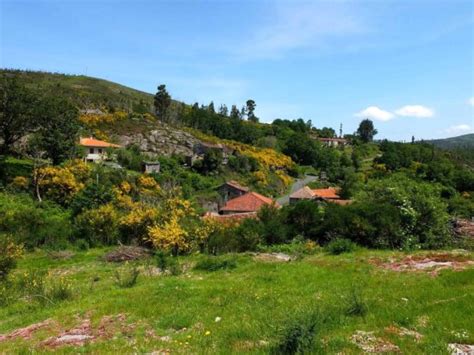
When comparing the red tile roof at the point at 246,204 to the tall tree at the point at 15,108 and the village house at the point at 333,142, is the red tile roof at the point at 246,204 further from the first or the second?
the village house at the point at 333,142

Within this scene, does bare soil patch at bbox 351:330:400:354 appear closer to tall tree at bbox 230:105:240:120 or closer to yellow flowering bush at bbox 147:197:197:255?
yellow flowering bush at bbox 147:197:197:255

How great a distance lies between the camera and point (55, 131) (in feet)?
128

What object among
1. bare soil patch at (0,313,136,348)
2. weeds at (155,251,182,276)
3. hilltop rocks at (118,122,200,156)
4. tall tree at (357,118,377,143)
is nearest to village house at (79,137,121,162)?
hilltop rocks at (118,122,200,156)

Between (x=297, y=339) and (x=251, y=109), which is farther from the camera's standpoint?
(x=251, y=109)

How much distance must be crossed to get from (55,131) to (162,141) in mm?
28916

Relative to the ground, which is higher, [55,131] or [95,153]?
[55,131]

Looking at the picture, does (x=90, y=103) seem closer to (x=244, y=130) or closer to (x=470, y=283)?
(x=244, y=130)

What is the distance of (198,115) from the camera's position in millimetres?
99625

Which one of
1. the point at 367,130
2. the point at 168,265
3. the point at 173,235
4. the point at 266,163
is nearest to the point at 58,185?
the point at 173,235

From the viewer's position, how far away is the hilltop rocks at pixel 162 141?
64.6 metres

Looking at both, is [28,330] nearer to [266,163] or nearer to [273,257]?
[273,257]

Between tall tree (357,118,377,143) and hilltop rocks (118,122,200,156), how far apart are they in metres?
89.1

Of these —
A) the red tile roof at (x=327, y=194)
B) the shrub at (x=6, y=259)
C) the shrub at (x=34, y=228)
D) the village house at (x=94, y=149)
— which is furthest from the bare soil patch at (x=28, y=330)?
the red tile roof at (x=327, y=194)

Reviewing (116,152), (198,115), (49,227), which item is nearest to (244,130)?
(198,115)
